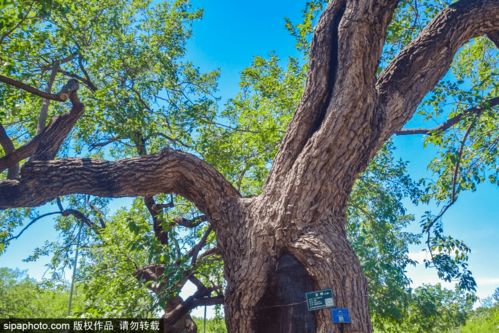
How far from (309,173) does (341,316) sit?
1.33m

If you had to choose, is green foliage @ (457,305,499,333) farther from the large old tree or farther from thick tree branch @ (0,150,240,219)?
thick tree branch @ (0,150,240,219)

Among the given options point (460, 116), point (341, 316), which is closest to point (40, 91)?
point (341, 316)

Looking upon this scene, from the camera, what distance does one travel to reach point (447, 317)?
7891mm

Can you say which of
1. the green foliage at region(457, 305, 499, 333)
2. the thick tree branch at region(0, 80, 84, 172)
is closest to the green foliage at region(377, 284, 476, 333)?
the thick tree branch at region(0, 80, 84, 172)

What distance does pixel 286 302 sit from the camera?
3.52 m

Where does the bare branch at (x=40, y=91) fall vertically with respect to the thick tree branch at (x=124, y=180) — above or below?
above

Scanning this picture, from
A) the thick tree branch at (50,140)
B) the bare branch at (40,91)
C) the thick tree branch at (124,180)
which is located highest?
the bare branch at (40,91)

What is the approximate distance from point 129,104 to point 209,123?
1636mm

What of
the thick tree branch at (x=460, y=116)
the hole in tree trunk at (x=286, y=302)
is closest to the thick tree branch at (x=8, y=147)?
the hole in tree trunk at (x=286, y=302)

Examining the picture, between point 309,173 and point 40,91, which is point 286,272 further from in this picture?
point 40,91

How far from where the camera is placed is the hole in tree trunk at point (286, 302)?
341cm

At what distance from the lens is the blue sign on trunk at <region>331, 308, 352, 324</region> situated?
10.1ft

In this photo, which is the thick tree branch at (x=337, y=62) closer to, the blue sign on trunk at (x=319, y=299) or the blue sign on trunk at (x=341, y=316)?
the blue sign on trunk at (x=319, y=299)

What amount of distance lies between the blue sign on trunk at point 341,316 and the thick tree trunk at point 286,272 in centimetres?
6
